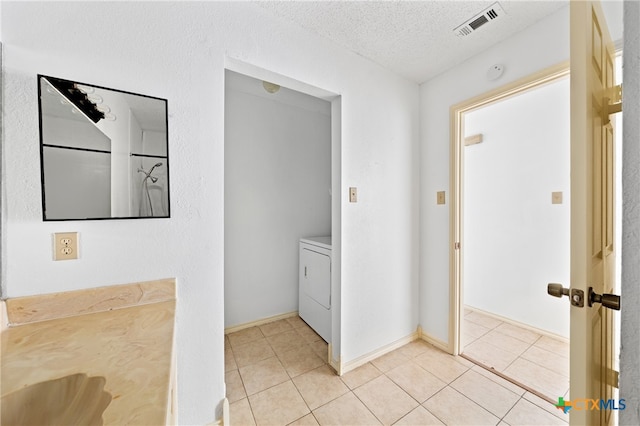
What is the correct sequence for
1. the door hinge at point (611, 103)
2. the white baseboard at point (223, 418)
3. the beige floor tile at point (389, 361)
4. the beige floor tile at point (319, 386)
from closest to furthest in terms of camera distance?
the door hinge at point (611, 103) < the white baseboard at point (223, 418) < the beige floor tile at point (319, 386) < the beige floor tile at point (389, 361)

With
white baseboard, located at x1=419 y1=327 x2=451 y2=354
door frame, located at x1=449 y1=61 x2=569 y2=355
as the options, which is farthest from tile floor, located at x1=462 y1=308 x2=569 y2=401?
door frame, located at x1=449 y1=61 x2=569 y2=355

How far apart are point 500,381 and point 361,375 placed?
3.10ft

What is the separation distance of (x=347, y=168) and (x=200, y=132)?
0.97 meters

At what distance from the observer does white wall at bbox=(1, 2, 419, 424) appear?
89 cm

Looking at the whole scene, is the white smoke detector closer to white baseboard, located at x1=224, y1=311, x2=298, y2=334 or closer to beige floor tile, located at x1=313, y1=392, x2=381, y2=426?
beige floor tile, located at x1=313, y1=392, x2=381, y2=426

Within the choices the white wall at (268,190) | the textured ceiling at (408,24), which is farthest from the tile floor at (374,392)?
the textured ceiling at (408,24)

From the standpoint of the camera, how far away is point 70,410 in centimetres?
60

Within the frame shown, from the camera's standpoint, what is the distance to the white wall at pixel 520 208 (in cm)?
216

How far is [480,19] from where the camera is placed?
149cm

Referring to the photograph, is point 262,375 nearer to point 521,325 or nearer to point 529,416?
point 529,416

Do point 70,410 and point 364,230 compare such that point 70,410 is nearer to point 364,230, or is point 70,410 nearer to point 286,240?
point 364,230

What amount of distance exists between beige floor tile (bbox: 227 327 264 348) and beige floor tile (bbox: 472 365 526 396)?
178cm

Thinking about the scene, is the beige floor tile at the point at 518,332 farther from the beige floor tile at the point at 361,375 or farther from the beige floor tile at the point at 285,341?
the beige floor tile at the point at 285,341

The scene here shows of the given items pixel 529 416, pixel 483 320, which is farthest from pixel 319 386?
pixel 483 320
